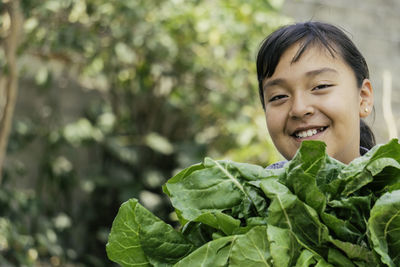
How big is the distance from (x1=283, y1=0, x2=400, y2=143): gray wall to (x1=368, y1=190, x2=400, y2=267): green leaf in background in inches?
172

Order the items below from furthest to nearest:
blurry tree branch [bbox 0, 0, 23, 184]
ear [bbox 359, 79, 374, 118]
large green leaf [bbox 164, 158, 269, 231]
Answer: blurry tree branch [bbox 0, 0, 23, 184] → ear [bbox 359, 79, 374, 118] → large green leaf [bbox 164, 158, 269, 231]

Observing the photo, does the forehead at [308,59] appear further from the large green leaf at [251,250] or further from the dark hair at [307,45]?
the large green leaf at [251,250]

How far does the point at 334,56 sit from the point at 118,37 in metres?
3.22

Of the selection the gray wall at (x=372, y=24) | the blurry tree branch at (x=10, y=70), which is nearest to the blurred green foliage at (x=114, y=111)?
the blurry tree branch at (x=10, y=70)

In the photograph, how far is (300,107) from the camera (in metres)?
1.79

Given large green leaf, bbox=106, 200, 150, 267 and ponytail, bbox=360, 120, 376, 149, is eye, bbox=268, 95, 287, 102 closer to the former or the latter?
ponytail, bbox=360, 120, 376, 149

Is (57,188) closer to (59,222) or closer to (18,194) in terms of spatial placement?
(59,222)

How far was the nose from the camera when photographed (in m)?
1.79

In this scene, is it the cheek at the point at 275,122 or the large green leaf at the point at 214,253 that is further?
the cheek at the point at 275,122

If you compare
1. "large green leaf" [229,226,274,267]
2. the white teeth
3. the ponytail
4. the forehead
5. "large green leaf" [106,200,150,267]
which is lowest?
the ponytail

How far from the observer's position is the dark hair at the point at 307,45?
1.90m

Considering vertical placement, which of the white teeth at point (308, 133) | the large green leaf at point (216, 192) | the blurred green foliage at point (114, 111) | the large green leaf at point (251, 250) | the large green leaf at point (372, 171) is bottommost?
the blurred green foliage at point (114, 111)

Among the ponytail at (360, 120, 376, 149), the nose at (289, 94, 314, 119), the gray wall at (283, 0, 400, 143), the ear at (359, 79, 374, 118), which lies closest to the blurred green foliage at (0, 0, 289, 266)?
the gray wall at (283, 0, 400, 143)

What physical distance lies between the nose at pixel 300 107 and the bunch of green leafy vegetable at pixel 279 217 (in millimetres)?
499
